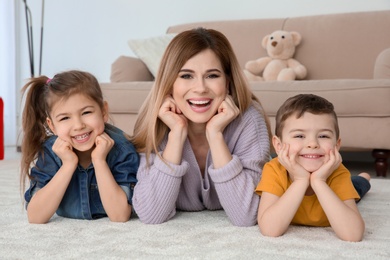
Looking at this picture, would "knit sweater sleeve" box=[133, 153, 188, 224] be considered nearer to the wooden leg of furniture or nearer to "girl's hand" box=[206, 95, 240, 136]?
"girl's hand" box=[206, 95, 240, 136]

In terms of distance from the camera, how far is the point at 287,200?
1301mm

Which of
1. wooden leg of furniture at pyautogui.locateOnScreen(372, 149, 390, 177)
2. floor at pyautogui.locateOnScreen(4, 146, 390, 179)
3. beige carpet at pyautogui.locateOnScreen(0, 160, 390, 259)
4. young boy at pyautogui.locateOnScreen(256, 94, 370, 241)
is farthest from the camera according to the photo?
floor at pyautogui.locateOnScreen(4, 146, 390, 179)

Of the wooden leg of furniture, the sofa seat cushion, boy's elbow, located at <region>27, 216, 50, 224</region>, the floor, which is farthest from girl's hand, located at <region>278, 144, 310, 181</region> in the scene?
the floor

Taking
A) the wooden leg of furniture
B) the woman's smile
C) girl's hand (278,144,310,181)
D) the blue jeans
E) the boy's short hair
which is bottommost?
the wooden leg of furniture

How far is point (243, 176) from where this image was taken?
1.46 meters

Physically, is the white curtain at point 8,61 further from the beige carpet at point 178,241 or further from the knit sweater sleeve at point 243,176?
the knit sweater sleeve at point 243,176

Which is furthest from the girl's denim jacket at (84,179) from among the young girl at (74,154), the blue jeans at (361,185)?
the blue jeans at (361,185)

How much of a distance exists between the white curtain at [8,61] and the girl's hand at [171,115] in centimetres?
324

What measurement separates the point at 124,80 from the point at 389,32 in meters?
1.54

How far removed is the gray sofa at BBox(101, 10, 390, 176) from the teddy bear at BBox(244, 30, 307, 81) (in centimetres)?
8

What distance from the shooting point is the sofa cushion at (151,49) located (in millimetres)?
3416

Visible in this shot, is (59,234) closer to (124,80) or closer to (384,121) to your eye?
(384,121)

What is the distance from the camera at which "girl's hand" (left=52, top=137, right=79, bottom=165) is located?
1461 millimetres

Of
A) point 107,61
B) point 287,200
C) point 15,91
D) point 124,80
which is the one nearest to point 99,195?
point 287,200
